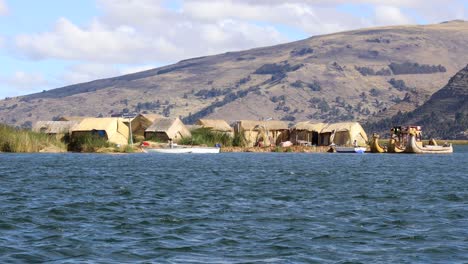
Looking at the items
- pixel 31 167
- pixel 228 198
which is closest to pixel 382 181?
pixel 228 198

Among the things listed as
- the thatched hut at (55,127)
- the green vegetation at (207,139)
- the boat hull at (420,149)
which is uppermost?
the thatched hut at (55,127)

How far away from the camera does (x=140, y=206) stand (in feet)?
101

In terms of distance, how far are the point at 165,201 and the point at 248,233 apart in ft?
30.9

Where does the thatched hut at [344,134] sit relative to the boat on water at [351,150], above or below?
above

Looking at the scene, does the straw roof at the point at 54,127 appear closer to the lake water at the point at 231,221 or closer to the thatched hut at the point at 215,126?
the thatched hut at the point at 215,126

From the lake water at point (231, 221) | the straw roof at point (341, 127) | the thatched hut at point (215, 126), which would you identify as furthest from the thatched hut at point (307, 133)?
the lake water at point (231, 221)

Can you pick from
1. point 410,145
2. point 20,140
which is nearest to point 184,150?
point 20,140

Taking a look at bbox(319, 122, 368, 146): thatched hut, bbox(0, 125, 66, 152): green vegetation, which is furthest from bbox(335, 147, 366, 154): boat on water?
bbox(0, 125, 66, 152): green vegetation

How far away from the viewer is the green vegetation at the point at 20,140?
82.0m

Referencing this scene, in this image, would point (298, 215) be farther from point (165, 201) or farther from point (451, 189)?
point (451, 189)

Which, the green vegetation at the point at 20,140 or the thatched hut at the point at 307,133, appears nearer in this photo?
the green vegetation at the point at 20,140

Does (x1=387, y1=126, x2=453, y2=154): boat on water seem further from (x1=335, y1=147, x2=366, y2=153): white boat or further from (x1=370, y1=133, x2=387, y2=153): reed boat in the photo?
(x1=335, y1=147, x2=366, y2=153): white boat

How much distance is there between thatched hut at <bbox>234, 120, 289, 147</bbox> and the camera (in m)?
118

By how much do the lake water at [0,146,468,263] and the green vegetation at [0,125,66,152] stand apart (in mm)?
37577
